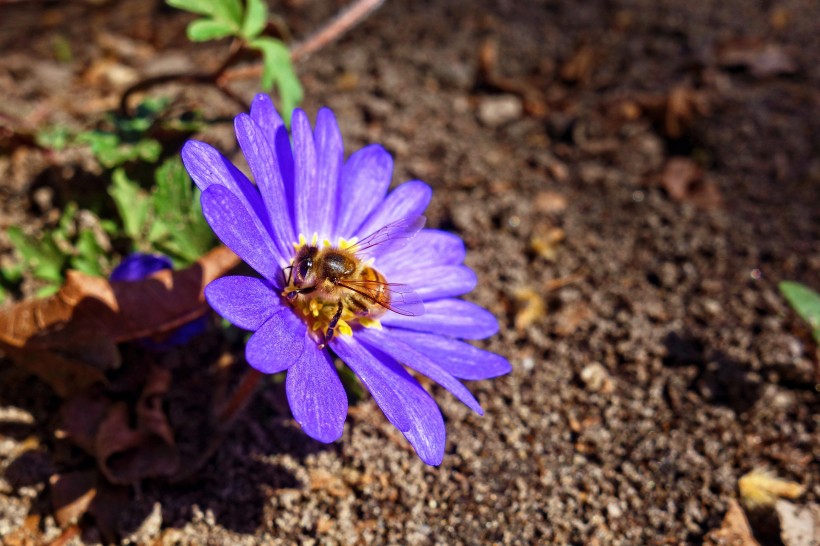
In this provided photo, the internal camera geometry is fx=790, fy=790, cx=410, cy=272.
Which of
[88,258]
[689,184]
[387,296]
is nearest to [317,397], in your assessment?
[387,296]

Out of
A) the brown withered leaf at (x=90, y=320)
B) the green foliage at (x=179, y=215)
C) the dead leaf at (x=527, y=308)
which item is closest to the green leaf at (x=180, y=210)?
the green foliage at (x=179, y=215)

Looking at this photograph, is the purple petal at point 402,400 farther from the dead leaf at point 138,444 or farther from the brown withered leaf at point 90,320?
the dead leaf at point 138,444

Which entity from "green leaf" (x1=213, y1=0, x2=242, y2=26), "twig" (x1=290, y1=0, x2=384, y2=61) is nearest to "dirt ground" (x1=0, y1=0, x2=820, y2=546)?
"twig" (x1=290, y1=0, x2=384, y2=61)

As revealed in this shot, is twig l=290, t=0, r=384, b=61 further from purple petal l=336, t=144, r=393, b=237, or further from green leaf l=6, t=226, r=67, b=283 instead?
green leaf l=6, t=226, r=67, b=283

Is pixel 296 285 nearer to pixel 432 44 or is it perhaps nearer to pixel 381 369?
pixel 381 369

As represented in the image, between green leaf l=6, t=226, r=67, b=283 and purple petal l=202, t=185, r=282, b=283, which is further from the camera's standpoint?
green leaf l=6, t=226, r=67, b=283

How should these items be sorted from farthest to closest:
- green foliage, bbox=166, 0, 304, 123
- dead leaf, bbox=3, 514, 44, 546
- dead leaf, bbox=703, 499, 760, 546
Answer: green foliage, bbox=166, 0, 304, 123, dead leaf, bbox=703, 499, 760, 546, dead leaf, bbox=3, 514, 44, 546

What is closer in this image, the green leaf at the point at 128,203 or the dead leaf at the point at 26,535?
the dead leaf at the point at 26,535
